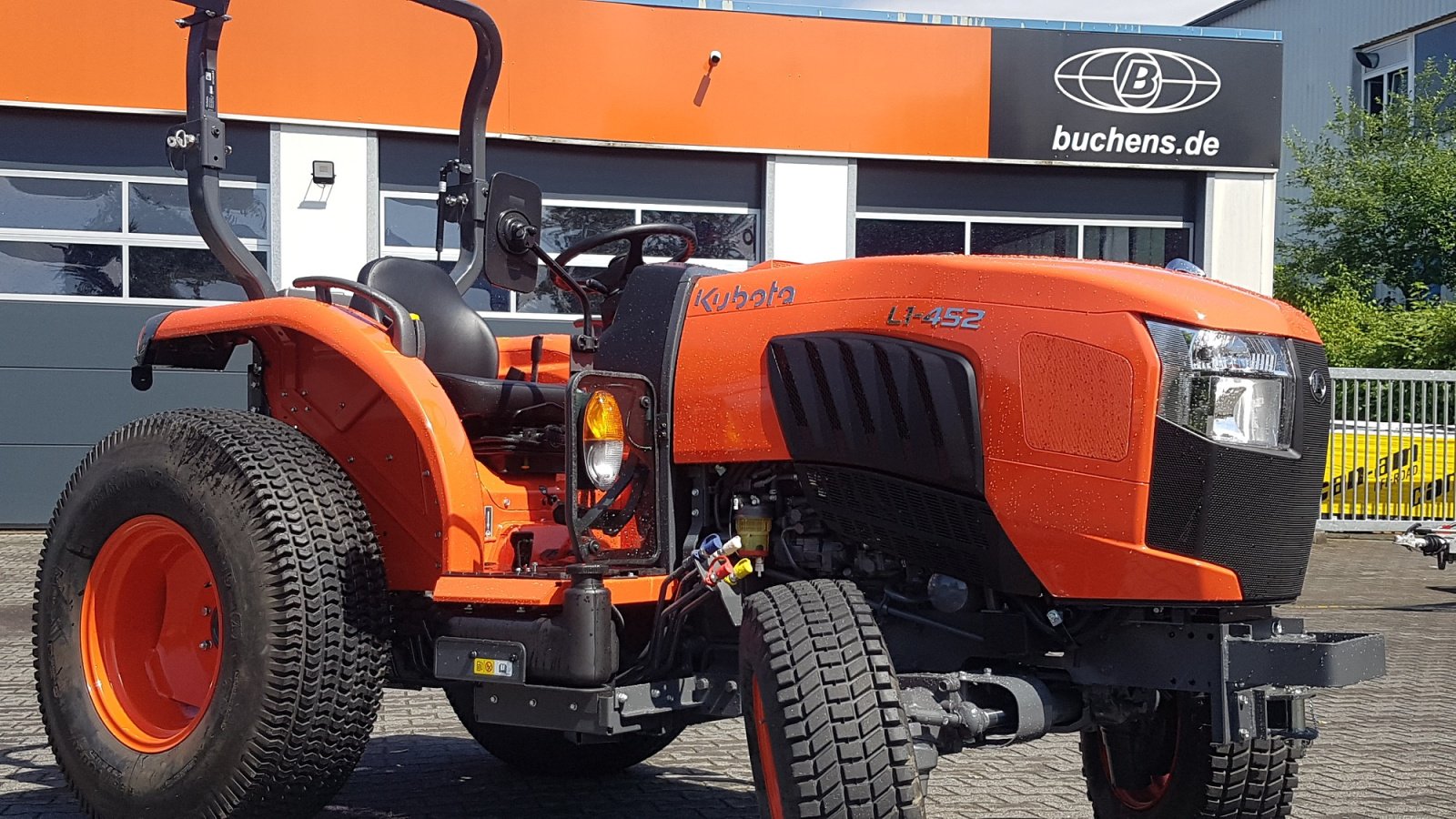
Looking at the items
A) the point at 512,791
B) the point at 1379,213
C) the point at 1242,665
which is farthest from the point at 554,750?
the point at 1379,213

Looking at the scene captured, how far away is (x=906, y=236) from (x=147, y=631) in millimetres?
11449

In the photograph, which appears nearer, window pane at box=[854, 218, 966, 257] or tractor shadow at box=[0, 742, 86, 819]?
tractor shadow at box=[0, 742, 86, 819]

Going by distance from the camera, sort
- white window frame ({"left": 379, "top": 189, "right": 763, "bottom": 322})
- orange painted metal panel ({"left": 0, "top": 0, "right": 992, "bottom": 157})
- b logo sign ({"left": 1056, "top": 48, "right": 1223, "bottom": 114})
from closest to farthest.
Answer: orange painted metal panel ({"left": 0, "top": 0, "right": 992, "bottom": 157})
white window frame ({"left": 379, "top": 189, "right": 763, "bottom": 322})
b logo sign ({"left": 1056, "top": 48, "right": 1223, "bottom": 114})

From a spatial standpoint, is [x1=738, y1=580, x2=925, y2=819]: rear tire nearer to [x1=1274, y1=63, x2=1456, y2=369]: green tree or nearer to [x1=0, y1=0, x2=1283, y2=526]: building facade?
[x1=0, y1=0, x2=1283, y2=526]: building facade

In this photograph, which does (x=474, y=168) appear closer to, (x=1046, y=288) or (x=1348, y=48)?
(x=1046, y=288)

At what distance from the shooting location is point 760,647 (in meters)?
2.88

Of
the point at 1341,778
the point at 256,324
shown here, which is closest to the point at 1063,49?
the point at 1341,778

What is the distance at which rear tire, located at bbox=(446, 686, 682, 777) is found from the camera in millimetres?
4730

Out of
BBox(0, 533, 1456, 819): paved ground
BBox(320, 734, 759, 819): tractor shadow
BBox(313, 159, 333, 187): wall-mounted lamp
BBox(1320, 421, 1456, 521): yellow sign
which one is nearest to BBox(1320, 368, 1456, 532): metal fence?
BBox(1320, 421, 1456, 521): yellow sign

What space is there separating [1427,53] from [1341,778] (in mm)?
25127

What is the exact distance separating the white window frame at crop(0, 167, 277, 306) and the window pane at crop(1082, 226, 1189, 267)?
820 cm

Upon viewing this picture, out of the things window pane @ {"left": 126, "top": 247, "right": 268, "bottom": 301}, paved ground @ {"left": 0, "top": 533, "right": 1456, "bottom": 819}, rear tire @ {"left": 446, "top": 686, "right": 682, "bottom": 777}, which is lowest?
paved ground @ {"left": 0, "top": 533, "right": 1456, "bottom": 819}

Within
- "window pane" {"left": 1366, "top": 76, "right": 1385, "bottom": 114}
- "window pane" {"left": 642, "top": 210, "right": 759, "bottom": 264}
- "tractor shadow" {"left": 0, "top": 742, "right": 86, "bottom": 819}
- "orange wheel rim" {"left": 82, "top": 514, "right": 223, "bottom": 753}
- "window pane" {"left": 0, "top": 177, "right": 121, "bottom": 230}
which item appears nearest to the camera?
"orange wheel rim" {"left": 82, "top": 514, "right": 223, "bottom": 753}

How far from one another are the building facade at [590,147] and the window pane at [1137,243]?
0.10ft
